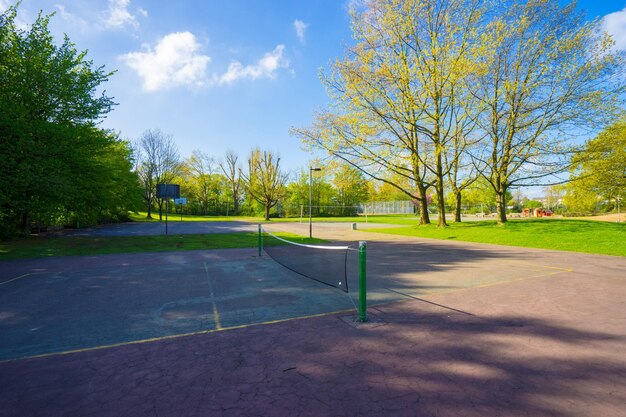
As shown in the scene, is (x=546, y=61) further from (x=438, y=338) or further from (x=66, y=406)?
(x=66, y=406)

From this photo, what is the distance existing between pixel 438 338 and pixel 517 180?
84.2ft

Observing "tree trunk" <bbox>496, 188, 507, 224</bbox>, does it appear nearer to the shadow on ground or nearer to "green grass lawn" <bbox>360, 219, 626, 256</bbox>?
"green grass lawn" <bbox>360, 219, 626, 256</bbox>

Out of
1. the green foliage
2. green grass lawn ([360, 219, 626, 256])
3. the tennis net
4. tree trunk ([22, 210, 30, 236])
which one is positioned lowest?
the tennis net

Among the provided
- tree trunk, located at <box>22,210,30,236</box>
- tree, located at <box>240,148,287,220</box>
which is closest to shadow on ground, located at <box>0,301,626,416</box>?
tree trunk, located at <box>22,210,30,236</box>

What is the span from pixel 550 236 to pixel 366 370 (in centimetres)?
1984

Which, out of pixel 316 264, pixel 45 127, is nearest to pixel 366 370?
pixel 316 264

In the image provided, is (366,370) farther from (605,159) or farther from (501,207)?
(605,159)

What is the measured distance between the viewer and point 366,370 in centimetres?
350

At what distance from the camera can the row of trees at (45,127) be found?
13.8m

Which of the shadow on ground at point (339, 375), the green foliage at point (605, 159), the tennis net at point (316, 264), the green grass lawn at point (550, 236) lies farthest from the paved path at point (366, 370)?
the green foliage at point (605, 159)

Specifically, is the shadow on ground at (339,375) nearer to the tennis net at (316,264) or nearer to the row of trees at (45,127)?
the tennis net at (316,264)

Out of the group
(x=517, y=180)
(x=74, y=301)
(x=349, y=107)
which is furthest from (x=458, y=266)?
(x=517, y=180)

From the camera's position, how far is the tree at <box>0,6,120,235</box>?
1376cm

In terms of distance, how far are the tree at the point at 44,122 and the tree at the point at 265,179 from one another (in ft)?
105
